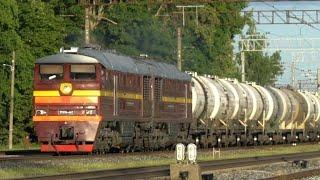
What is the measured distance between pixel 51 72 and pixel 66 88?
3.16 ft

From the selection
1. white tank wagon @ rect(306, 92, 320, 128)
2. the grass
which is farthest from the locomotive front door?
white tank wagon @ rect(306, 92, 320, 128)

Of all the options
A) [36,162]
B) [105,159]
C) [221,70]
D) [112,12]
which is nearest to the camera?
[36,162]

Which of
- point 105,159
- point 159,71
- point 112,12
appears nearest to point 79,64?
point 105,159

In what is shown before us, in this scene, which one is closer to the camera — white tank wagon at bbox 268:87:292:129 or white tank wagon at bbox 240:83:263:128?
white tank wagon at bbox 240:83:263:128

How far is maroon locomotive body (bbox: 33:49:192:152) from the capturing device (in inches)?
1280

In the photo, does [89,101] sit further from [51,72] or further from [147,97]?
[147,97]

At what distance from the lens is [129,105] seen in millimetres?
36094

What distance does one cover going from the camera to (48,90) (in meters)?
32.8

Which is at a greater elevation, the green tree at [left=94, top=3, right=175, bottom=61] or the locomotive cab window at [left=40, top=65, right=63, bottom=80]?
the green tree at [left=94, top=3, right=175, bottom=61]

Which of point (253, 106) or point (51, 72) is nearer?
point (51, 72)

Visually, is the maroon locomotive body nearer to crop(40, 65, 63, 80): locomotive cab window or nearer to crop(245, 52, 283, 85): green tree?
crop(40, 65, 63, 80): locomotive cab window

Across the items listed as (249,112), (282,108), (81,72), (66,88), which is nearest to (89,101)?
(66,88)

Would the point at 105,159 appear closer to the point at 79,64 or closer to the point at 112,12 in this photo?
the point at 79,64

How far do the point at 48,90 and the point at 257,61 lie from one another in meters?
117
